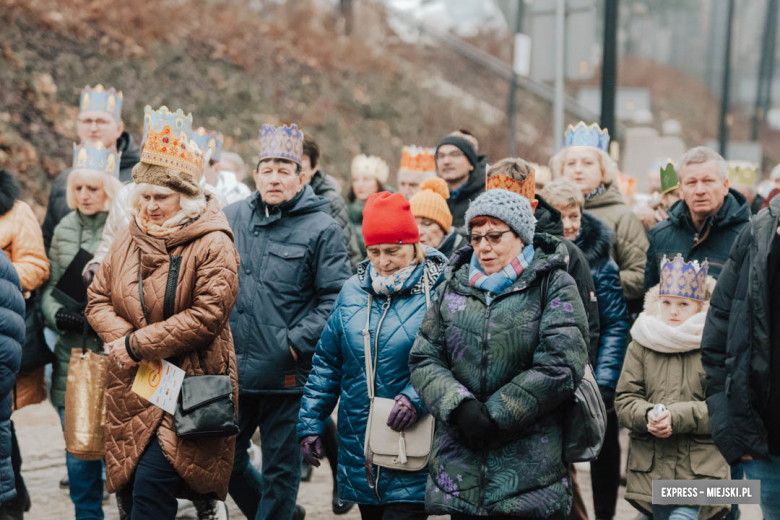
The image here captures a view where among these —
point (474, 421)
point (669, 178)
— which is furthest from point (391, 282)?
point (669, 178)

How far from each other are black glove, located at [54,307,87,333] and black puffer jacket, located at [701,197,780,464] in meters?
3.86

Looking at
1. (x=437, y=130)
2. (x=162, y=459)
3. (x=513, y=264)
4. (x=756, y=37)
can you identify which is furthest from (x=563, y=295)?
(x=756, y=37)

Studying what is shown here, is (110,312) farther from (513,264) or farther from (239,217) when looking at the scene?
(513,264)

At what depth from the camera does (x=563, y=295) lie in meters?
4.27

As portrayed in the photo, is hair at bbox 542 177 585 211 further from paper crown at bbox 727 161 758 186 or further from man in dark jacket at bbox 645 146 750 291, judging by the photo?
paper crown at bbox 727 161 758 186

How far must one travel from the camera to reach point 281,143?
6.23m

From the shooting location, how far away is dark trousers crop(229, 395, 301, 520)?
19.5 ft

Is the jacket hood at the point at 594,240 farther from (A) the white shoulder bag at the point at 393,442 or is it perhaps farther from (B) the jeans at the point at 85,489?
(B) the jeans at the point at 85,489

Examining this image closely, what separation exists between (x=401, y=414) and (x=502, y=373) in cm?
59

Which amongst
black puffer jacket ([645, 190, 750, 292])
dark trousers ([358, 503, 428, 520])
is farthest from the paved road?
dark trousers ([358, 503, 428, 520])

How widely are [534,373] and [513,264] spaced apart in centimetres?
49

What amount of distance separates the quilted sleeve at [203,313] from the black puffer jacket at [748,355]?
2308 mm

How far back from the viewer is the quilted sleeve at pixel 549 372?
4.15 m

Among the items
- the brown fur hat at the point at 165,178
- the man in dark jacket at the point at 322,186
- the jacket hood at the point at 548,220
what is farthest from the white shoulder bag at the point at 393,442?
the man in dark jacket at the point at 322,186
